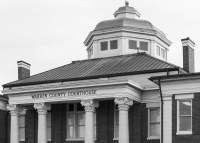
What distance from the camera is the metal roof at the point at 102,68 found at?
3944 centimetres

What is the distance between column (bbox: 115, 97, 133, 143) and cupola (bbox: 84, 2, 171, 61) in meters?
12.5

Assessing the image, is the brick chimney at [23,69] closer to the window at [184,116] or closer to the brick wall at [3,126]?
the brick wall at [3,126]

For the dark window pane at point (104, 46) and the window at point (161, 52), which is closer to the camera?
the dark window pane at point (104, 46)

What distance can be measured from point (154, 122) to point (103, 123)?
4.17m

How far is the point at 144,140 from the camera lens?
125ft

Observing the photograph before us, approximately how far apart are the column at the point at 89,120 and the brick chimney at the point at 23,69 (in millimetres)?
12161

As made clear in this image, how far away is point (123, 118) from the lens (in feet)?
119

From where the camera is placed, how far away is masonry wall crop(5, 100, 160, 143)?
125 ft

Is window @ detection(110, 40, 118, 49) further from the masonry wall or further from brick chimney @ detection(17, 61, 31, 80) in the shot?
the masonry wall

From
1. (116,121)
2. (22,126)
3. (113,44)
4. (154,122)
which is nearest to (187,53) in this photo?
(154,122)

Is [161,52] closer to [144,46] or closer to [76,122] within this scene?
[144,46]

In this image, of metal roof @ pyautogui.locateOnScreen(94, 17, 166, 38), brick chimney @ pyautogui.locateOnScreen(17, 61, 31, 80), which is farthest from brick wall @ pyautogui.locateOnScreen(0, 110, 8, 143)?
metal roof @ pyautogui.locateOnScreen(94, 17, 166, 38)

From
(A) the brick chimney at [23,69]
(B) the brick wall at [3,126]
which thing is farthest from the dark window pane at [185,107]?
(A) the brick chimney at [23,69]

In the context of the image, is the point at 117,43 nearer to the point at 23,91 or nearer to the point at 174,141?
the point at 23,91
